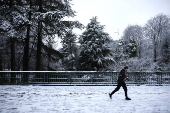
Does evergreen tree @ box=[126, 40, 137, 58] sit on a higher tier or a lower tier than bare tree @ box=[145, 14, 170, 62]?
lower

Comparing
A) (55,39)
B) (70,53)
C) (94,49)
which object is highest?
(55,39)

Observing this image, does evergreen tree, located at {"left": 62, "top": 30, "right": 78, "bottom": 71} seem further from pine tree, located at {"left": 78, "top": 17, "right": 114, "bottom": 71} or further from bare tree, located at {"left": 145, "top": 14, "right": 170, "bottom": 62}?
bare tree, located at {"left": 145, "top": 14, "right": 170, "bottom": 62}

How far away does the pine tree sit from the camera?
939 inches

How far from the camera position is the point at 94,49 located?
2423cm

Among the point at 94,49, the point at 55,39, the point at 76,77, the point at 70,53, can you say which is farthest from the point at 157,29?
the point at 76,77

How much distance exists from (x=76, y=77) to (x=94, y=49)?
10.3m

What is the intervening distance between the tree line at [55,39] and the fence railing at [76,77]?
300 cm

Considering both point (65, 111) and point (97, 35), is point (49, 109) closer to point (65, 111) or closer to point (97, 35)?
point (65, 111)

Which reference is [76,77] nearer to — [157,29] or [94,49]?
[94,49]

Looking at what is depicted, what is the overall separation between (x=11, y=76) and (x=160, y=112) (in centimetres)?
1384

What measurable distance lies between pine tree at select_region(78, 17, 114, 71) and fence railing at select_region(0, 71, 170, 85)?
8534mm

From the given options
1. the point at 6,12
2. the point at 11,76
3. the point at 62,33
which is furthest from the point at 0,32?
the point at 62,33

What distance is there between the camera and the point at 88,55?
24594mm

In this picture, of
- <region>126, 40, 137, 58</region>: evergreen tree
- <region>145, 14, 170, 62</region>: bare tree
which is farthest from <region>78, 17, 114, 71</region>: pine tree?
<region>126, 40, 137, 58</region>: evergreen tree
